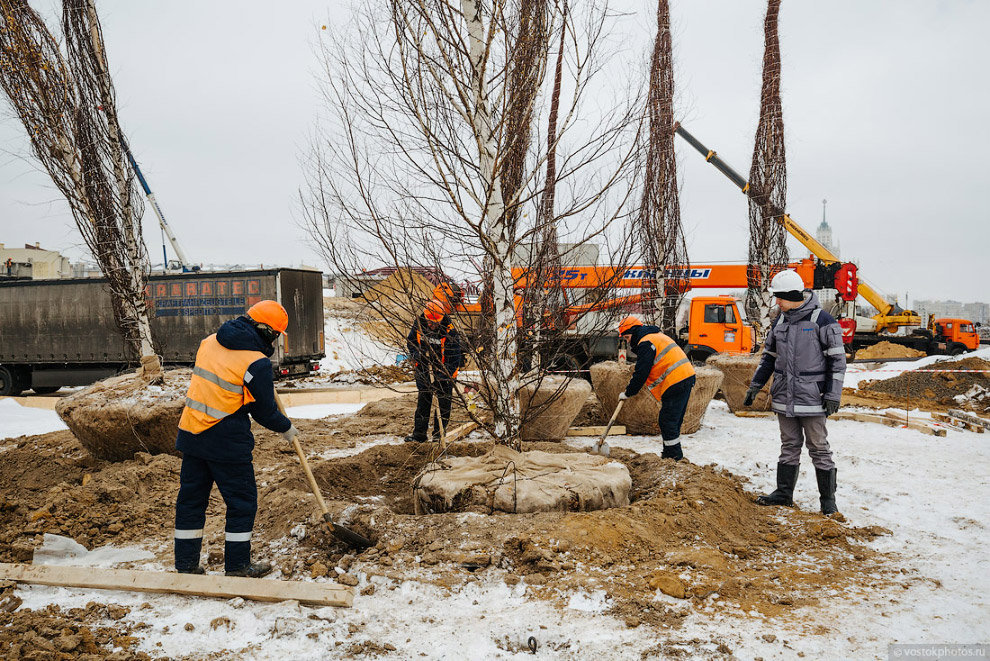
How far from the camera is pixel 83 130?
24.0 ft

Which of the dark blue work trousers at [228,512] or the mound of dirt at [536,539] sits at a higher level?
the dark blue work trousers at [228,512]

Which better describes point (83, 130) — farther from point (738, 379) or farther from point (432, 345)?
point (738, 379)

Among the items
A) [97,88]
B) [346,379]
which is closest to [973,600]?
[97,88]

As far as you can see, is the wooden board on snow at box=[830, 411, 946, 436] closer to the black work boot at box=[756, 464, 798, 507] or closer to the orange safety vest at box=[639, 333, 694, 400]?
the orange safety vest at box=[639, 333, 694, 400]

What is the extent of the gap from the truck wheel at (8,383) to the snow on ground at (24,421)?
4194 mm

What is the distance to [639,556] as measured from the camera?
3.48m

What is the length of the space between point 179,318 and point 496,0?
13.3 m

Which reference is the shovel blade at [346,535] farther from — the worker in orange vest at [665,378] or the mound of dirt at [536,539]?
the worker in orange vest at [665,378]

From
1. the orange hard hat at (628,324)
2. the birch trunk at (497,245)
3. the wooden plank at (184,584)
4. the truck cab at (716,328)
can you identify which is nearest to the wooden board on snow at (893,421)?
the orange hard hat at (628,324)

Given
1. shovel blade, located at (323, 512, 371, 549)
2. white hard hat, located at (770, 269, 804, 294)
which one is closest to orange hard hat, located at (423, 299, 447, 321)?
shovel blade, located at (323, 512, 371, 549)

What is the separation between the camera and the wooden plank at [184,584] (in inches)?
119

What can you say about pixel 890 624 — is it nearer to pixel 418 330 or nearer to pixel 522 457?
pixel 522 457

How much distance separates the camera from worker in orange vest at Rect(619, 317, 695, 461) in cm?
593

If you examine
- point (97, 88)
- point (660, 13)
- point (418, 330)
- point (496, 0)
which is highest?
point (660, 13)
